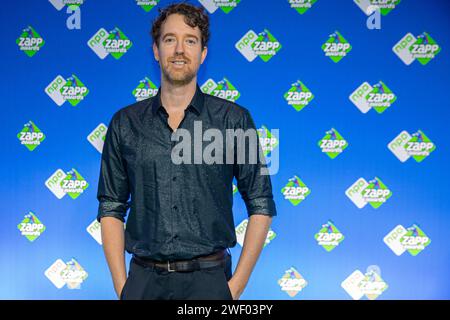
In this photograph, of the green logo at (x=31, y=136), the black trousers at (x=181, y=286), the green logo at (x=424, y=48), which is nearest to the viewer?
the black trousers at (x=181, y=286)

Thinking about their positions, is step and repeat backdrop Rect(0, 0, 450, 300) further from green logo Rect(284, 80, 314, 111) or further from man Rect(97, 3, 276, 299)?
man Rect(97, 3, 276, 299)

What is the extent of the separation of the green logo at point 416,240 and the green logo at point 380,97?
0.74 metres

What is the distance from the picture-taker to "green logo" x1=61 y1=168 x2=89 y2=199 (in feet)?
8.77

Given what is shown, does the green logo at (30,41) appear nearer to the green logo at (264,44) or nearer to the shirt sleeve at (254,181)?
the green logo at (264,44)

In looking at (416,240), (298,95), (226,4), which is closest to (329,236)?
(416,240)

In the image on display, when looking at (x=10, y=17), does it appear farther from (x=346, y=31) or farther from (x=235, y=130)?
(x=346, y=31)

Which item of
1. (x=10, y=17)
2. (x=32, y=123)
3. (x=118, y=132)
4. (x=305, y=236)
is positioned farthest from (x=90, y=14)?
(x=305, y=236)

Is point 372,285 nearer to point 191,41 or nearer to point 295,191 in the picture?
point 295,191

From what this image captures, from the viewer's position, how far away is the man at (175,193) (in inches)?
61.5

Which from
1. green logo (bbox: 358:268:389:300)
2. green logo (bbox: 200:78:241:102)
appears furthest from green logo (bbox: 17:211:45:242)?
green logo (bbox: 358:268:389:300)

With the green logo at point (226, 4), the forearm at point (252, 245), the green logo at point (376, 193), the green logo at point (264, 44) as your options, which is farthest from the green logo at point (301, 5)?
the forearm at point (252, 245)

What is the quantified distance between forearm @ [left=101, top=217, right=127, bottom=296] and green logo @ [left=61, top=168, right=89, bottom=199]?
1058 millimetres

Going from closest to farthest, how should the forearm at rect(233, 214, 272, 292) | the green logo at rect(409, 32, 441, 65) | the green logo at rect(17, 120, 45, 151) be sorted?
the forearm at rect(233, 214, 272, 292), the green logo at rect(409, 32, 441, 65), the green logo at rect(17, 120, 45, 151)
